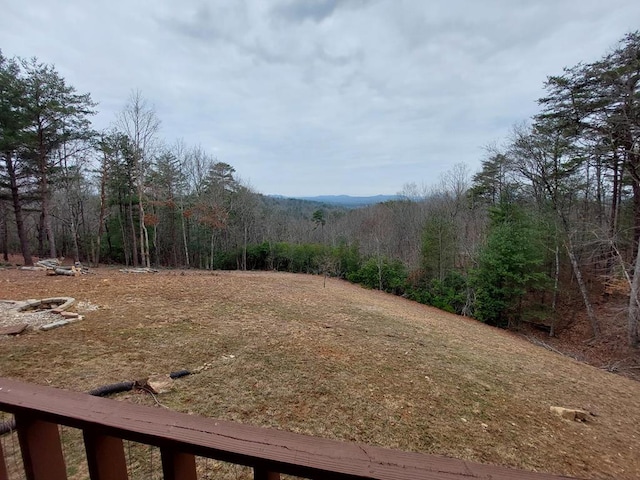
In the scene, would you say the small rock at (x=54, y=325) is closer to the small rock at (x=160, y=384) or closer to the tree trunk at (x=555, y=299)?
the small rock at (x=160, y=384)

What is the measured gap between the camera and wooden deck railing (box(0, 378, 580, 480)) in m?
0.58

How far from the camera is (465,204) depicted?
18672 mm

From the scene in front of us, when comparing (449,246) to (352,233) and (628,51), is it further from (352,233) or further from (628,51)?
(352,233)

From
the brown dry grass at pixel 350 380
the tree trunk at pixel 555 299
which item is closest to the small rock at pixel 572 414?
the brown dry grass at pixel 350 380

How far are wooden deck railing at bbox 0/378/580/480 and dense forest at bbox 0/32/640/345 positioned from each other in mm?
10786

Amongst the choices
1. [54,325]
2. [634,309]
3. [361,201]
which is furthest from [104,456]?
[361,201]

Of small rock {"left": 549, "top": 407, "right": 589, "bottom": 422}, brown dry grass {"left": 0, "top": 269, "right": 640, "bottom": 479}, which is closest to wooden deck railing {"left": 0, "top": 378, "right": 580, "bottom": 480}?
brown dry grass {"left": 0, "top": 269, "right": 640, "bottom": 479}

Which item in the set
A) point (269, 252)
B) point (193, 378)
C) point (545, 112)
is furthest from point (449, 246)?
point (193, 378)

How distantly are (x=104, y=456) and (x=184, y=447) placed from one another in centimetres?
26

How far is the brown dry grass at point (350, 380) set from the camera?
9.87 feet

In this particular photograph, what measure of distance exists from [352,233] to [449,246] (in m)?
11.3

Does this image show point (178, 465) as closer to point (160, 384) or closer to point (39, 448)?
point (39, 448)

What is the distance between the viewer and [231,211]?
23.8 m

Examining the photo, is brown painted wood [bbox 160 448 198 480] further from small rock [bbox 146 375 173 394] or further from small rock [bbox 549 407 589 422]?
small rock [bbox 549 407 589 422]
